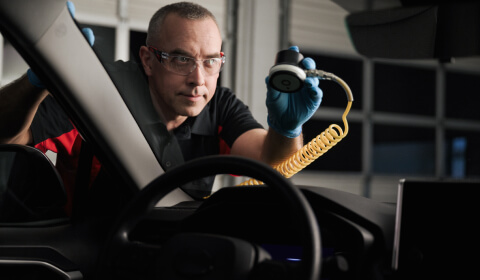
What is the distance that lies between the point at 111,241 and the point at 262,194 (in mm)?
342

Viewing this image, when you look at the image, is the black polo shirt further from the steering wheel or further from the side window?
the steering wheel

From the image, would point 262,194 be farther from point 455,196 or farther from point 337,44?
point 337,44

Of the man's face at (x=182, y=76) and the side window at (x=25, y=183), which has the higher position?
the man's face at (x=182, y=76)

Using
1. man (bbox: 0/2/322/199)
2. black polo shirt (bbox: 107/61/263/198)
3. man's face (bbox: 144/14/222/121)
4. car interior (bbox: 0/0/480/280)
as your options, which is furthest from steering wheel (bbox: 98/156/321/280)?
man's face (bbox: 144/14/222/121)

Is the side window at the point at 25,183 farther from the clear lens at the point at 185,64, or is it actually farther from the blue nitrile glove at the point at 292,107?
the blue nitrile glove at the point at 292,107

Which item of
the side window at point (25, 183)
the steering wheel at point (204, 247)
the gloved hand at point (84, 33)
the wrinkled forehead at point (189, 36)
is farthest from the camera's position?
the wrinkled forehead at point (189, 36)

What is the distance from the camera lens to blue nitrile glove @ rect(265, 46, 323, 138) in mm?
1547

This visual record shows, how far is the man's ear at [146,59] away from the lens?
5.59 feet

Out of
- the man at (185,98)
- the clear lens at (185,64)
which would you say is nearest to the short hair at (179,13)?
the man at (185,98)

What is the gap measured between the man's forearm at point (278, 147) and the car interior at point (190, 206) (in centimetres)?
29

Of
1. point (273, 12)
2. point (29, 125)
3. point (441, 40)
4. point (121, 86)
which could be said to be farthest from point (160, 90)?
point (273, 12)

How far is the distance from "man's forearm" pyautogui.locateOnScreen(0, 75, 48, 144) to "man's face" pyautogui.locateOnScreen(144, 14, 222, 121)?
347mm

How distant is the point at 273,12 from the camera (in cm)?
498

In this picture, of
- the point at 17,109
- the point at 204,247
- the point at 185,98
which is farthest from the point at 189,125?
the point at 204,247
